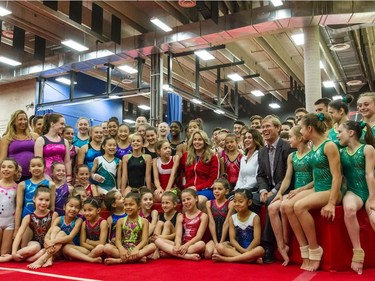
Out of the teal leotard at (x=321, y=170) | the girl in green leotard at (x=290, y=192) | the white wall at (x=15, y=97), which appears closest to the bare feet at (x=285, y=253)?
the girl in green leotard at (x=290, y=192)

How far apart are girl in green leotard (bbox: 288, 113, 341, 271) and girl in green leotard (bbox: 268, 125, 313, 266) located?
9 centimetres

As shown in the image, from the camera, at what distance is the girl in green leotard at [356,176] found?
3.15 m

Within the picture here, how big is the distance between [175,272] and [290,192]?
133cm

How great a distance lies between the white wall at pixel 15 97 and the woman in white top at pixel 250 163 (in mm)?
9750

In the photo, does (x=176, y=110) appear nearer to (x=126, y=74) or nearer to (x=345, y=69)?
(x=126, y=74)

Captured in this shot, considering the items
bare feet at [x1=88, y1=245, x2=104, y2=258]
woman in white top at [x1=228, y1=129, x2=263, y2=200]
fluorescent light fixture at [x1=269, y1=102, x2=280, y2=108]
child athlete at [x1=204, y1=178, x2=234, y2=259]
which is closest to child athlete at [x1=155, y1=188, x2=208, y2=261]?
child athlete at [x1=204, y1=178, x2=234, y2=259]

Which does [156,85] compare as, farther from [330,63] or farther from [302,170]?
[302,170]

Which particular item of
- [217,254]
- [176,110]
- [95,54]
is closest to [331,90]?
[176,110]

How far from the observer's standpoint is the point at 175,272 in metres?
3.20

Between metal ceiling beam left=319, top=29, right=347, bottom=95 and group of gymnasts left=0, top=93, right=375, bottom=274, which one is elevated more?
metal ceiling beam left=319, top=29, right=347, bottom=95

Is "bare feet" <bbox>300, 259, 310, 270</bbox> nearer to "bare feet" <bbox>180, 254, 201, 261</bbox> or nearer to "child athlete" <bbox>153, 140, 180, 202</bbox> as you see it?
"bare feet" <bbox>180, 254, 201, 261</bbox>

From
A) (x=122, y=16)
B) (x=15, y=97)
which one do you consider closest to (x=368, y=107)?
(x=122, y=16)

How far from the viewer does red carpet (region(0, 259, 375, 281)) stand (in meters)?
2.96

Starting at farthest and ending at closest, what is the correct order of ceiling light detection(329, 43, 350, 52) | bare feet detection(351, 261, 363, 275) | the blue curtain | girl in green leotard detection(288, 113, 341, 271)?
the blue curtain → ceiling light detection(329, 43, 350, 52) → girl in green leotard detection(288, 113, 341, 271) → bare feet detection(351, 261, 363, 275)
